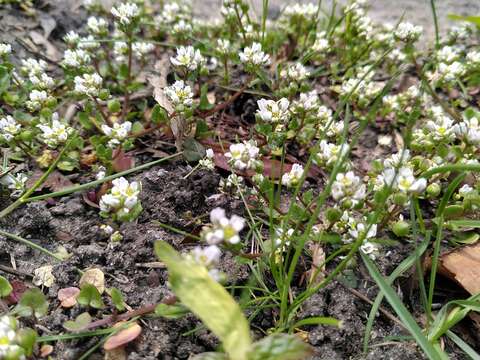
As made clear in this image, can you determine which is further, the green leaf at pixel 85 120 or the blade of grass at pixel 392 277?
the green leaf at pixel 85 120

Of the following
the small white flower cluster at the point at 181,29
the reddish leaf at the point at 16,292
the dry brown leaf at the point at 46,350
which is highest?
the small white flower cluster at the point at 181,29

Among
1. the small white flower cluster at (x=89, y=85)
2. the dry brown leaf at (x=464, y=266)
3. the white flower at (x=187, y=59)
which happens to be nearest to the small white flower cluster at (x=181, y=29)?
the white flower at (x=187, y=59)

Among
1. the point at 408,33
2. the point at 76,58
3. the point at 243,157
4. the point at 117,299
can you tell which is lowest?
the point at 117,299

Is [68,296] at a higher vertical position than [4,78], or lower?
lower

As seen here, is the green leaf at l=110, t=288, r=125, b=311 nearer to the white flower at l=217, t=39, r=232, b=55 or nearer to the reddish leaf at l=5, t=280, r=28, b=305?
the reddish leaf at l=5, t=280, r=28, b=305

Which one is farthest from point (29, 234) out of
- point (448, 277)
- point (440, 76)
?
point (440, 76)

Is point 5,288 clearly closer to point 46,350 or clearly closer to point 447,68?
point 46,350

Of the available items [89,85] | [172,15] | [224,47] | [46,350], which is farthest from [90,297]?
[172,15]

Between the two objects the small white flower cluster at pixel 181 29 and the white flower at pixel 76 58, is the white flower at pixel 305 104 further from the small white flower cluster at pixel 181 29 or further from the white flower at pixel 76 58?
the white flower at pixel 76 58
